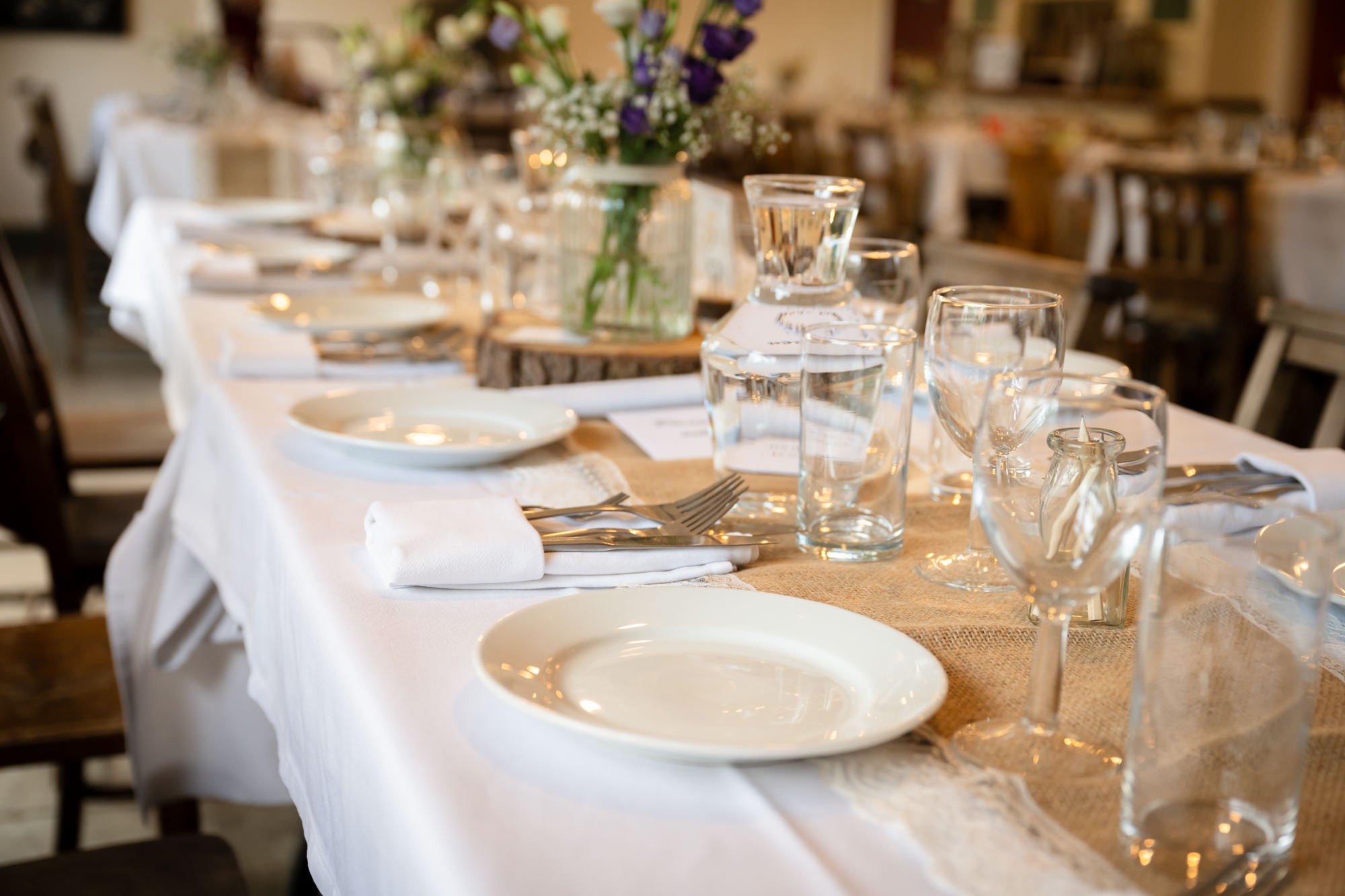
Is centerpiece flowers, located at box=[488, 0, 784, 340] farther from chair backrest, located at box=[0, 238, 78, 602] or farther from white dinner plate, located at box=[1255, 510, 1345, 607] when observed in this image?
white dinner plate, located at box=[1255, 510, 1345, 607]

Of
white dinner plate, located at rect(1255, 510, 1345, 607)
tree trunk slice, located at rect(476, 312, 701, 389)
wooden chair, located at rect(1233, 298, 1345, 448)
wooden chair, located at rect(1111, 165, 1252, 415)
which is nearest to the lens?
white dinner plate, located at rect(1255, 510, 1345, 607)

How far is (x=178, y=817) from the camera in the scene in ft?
4.90

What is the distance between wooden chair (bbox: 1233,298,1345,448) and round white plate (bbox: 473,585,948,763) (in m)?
1.12

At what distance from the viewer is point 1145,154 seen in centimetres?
588

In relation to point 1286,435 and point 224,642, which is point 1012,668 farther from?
point 1286,435

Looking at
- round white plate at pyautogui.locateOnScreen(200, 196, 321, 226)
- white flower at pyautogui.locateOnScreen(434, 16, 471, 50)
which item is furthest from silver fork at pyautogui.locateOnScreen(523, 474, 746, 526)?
white flower at pyautogui.locateOnScreen(434, 16, 471, 50)

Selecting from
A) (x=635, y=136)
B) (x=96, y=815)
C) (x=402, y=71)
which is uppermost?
(x=402, y=71)

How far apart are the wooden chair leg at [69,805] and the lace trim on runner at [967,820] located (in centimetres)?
128

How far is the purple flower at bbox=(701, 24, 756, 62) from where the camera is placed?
134 centimetres

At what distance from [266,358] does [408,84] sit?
5.06 feet

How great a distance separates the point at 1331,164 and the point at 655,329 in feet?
13.2

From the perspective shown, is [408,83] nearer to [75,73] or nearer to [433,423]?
[433,423]

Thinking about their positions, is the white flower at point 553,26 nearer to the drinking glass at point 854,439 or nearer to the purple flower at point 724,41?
the purple flower at point 724,41

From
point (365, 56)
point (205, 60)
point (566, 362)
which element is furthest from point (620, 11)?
point (205, 60)
